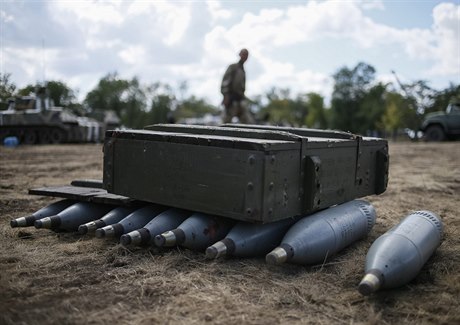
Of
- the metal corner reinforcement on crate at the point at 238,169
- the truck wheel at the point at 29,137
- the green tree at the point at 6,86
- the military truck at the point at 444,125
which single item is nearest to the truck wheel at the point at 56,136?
the truck wheel at the point at 29,137

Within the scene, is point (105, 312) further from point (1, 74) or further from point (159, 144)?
point (1, 74)

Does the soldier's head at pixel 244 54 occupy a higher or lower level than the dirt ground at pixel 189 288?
higher

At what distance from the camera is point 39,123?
1925cm

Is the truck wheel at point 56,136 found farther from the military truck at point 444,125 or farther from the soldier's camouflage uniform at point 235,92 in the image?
the military truck at point 444,125

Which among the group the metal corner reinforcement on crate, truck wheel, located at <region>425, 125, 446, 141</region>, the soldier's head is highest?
the soldier's head

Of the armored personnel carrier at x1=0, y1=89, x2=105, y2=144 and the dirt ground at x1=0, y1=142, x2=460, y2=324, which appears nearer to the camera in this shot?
the dirt ground at x1=0, y1=142, x2=460, y2=324

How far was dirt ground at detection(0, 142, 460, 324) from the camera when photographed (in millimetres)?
2463

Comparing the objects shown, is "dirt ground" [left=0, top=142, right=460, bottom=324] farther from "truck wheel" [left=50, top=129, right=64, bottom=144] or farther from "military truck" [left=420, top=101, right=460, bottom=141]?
"military truck" [left=420, top=101, right=460, bottom=141]

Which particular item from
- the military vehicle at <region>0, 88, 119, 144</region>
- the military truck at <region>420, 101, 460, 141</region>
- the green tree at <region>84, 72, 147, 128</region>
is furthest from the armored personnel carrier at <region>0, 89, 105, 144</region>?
the green tree at <region>84, 72, 147, 128</region>

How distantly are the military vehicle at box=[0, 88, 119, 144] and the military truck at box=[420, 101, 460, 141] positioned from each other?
15.4 m

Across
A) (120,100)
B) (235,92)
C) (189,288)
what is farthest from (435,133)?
(120,100)

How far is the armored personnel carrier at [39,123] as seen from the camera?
62.2 ft

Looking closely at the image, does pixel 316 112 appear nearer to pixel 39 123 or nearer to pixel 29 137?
pixel 29 137

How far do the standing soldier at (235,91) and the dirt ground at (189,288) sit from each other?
5686 mm
